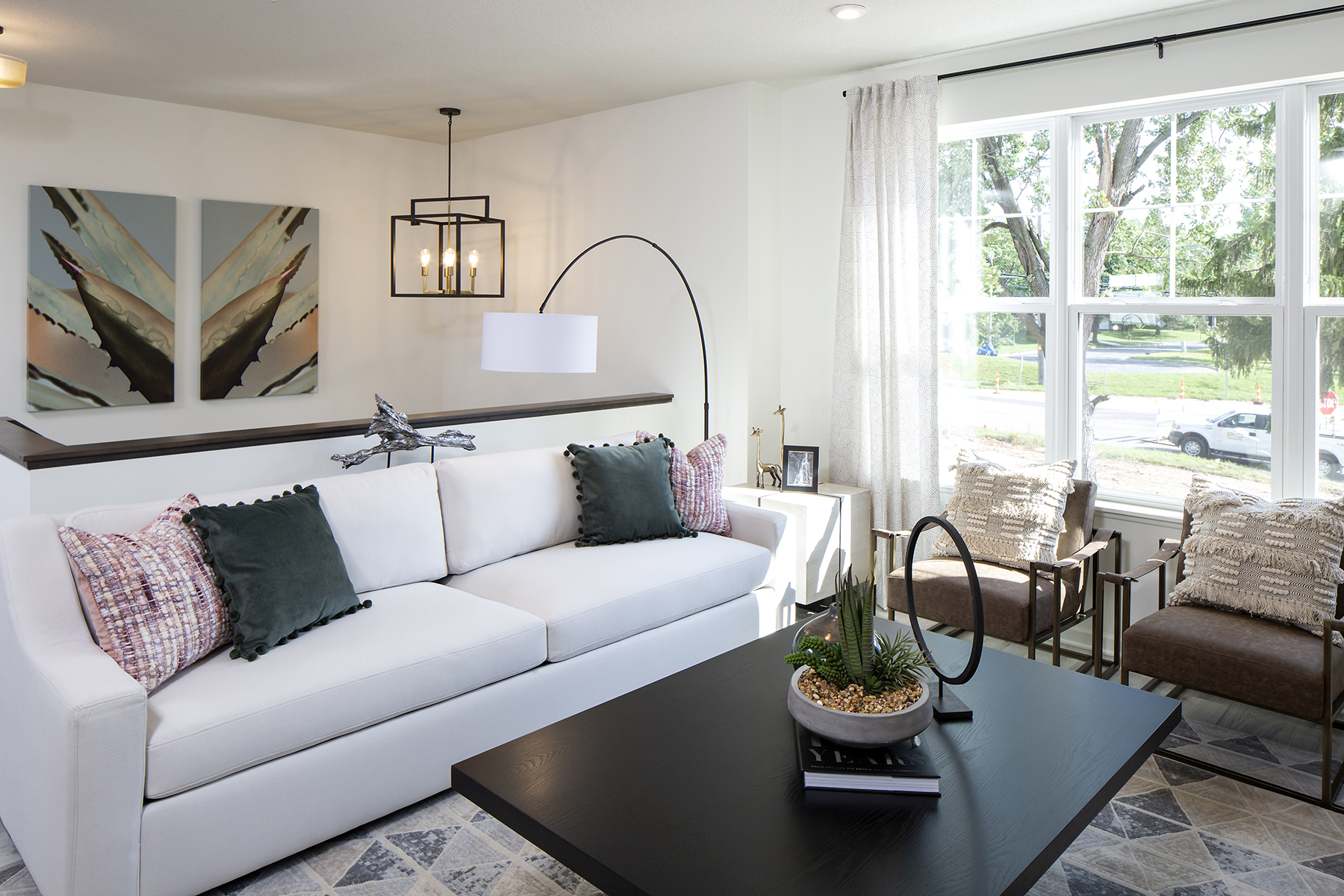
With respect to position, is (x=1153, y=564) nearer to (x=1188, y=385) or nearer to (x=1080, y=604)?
(x=1080, y=604)

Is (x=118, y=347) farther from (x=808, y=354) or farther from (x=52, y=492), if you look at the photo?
(x=808, y=354)

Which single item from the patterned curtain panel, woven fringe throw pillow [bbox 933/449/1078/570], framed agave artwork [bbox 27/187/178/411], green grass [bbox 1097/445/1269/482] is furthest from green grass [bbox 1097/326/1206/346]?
framed agave artwork [bbox 27/187/178/411]

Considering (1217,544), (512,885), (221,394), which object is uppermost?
(221,394)

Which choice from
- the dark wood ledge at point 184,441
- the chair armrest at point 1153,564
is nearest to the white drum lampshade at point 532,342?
the dark wood ledge at point 184,441

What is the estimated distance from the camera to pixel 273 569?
8.12ft

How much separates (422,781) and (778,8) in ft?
9.83

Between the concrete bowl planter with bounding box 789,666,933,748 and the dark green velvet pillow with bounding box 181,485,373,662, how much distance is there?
1.47m

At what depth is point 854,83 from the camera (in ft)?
14.5

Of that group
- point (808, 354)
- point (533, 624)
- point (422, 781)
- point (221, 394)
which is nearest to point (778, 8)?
point (808, 354)

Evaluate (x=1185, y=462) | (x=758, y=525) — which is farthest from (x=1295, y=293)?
(x=758, y=525)

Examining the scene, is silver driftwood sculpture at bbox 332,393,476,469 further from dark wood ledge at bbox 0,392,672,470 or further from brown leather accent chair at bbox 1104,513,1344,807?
brown leather accent chair at bbox 1104,513,1344,807

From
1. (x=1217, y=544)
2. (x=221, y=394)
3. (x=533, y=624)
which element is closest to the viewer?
(x=533, y=624)

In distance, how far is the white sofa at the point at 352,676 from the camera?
6.43ft

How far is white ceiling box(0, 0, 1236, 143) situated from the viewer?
11.3ft
